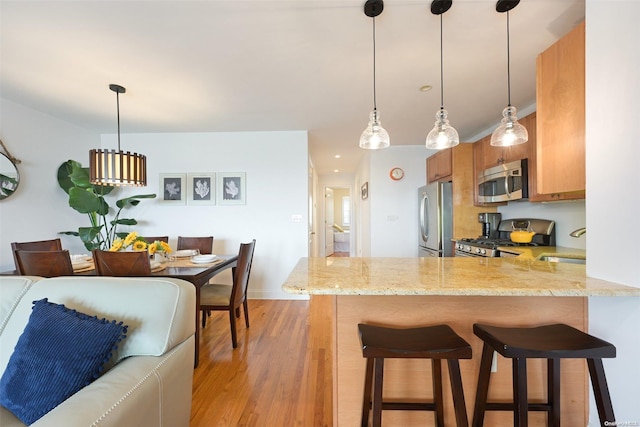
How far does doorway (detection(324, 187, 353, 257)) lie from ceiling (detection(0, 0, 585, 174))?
6.03 metres

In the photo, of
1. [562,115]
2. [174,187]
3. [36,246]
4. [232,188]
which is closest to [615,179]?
[562,115]

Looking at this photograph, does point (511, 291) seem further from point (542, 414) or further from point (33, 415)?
point (33, 415)

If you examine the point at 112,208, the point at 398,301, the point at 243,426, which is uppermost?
the point at 112,208

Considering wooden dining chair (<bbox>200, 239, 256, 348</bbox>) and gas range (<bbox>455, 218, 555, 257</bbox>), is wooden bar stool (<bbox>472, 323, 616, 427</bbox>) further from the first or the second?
wooden dining chair (<bbox>200, 239, 256, 348</bbox>)

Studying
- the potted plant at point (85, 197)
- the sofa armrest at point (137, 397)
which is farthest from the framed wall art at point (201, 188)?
the sofa armrest at point (137, 397)

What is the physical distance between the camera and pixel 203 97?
268 cm

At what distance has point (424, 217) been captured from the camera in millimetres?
3969

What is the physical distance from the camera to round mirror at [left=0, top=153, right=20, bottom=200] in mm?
2703

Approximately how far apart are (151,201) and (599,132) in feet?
15.0

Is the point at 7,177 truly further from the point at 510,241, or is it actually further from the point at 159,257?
the point at 510,241

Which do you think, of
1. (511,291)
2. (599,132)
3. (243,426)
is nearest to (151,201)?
(243,426)

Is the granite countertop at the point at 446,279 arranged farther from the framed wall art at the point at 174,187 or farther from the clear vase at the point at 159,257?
the framed wall art at the point at 174,187

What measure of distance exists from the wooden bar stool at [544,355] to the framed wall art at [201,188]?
3.58 m

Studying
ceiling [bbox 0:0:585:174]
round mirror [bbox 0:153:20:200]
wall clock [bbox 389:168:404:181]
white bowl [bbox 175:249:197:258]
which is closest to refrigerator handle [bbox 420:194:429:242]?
wall clock [bbox 389:168:404:181]
